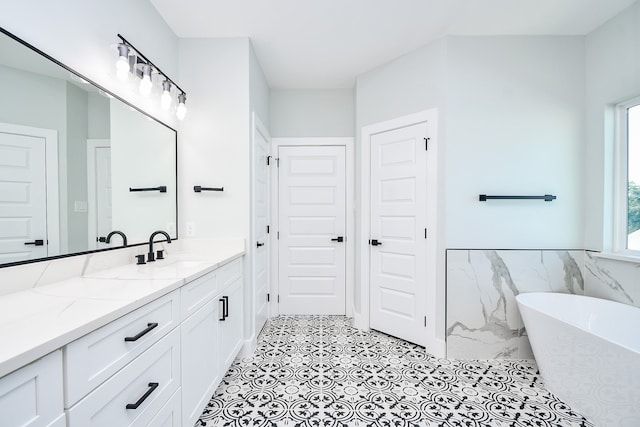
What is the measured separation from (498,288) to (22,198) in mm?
2955

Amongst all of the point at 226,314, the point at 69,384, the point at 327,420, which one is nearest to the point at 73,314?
the point at 69,384

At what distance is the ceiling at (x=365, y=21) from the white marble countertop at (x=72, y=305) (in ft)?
5.98

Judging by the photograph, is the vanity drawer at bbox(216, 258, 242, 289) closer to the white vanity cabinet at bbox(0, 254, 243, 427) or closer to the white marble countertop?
the white vanity cabinet at bbox(0, 254, 243, 427)

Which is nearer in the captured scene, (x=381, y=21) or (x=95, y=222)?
(x=95, y=222)

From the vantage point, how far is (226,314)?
1.71m

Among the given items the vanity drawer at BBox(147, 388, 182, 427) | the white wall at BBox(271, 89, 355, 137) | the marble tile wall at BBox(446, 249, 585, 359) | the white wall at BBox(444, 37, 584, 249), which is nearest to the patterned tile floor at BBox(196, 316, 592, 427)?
the marble tile wall at BBox(446, 249, 585, 359)

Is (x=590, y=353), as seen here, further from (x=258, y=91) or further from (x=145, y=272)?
(x=258, y=91)

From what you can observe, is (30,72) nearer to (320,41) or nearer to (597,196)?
(320,41)

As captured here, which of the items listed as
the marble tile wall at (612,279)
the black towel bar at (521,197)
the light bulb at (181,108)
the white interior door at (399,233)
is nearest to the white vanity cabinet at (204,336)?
the light bulb at (181,108)

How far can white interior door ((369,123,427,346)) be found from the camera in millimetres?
2330

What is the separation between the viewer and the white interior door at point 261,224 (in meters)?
2.38

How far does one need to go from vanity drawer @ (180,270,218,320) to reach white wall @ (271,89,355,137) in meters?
2.01

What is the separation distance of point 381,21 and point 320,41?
1.72ft

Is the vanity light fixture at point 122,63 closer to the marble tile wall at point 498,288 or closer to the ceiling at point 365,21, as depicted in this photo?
the ceiling at point 365,21
